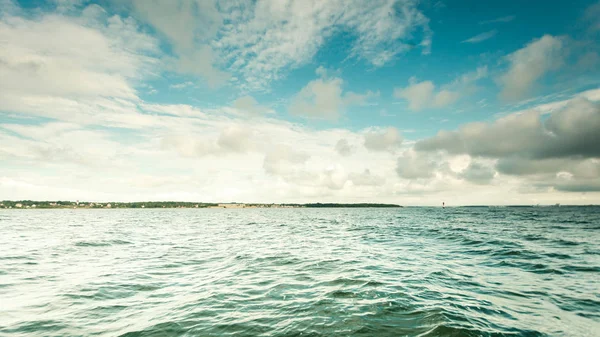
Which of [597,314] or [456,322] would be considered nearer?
[456,322]

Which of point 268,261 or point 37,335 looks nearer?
point 37,335

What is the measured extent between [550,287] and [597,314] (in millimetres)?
3609

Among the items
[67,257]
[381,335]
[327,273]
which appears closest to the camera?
[381,335]

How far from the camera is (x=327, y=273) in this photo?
16.3 m

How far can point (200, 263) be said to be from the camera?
2000 cm

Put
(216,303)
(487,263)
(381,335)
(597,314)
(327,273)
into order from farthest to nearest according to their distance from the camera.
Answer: (487,263) < (327,273) < (216,303) < (597,314) < (381,335)

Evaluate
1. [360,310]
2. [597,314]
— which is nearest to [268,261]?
[360,310]

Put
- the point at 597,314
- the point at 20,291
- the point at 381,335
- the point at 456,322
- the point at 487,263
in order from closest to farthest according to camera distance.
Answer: the point at 381,335
the point at 456,322
the point at 597,314
the point at 20,291
the point at 487,263

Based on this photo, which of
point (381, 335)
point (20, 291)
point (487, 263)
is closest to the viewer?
point (381, 335)

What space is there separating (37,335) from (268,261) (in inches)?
503

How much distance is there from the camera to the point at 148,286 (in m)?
14.1

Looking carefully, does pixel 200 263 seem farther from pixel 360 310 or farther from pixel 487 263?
pixel 487 263

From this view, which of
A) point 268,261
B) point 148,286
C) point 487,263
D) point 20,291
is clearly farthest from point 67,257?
point 487,263

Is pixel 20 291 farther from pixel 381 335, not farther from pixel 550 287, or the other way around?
pixel 550 287
